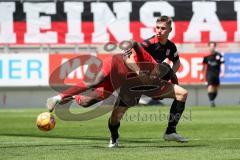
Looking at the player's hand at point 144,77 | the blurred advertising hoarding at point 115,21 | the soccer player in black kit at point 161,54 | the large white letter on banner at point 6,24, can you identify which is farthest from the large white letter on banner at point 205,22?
the player's hand at point 144,77

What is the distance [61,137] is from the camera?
14.3 metres

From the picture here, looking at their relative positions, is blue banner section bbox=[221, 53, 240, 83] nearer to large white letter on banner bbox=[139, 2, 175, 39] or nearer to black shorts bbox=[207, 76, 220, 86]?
black shorts bbox=[207, 76, 220, 86]

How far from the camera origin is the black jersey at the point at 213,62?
27.8m

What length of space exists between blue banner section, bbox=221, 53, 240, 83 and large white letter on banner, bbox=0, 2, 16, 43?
9.14m

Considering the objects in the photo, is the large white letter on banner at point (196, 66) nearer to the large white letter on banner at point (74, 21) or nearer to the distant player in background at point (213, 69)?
the distant player in background at point (213, 69)

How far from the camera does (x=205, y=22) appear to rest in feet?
103

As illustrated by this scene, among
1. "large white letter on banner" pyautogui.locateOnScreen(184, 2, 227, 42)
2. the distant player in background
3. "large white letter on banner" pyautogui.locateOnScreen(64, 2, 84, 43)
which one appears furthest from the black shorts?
"large white letter on banner" pyautogui.locateOnScreen(64, 2, 84, 43)

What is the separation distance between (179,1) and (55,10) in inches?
215

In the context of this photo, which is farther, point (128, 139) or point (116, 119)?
point (128, 139)

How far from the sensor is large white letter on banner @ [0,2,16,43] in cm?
3055

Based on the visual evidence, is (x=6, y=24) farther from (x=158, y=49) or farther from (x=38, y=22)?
(x=158, y=49)

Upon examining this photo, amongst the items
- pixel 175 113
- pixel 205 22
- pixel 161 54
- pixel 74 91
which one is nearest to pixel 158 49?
pixel 161 54

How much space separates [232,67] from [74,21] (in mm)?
7136

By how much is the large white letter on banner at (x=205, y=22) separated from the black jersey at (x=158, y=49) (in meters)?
19.1
